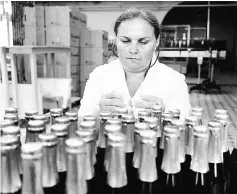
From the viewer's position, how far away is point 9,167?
20.0 inches

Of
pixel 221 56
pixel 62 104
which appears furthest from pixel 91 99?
pixel 221 56

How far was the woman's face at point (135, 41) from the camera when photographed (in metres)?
1.01

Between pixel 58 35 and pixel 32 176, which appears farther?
pixel 58 35

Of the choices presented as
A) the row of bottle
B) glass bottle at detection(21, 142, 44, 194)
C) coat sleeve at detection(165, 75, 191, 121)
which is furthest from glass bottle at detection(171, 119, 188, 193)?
coat sleeve at detection(165, 75, 191, 121)

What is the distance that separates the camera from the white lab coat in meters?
1.22

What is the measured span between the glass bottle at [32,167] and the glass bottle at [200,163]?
1.05 ft

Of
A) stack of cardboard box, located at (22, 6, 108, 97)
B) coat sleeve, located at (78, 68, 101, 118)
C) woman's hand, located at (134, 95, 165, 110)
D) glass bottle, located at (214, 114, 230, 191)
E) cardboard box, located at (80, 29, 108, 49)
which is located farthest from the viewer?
cardboard box, located at (80, 29, 108, 49)

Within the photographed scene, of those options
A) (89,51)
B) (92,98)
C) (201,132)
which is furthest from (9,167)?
(89,51)

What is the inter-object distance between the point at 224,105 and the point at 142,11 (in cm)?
384

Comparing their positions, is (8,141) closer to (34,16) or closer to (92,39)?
(34,16)

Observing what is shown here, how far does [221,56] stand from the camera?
20.0 feet

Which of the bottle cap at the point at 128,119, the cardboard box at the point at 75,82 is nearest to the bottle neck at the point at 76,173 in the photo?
the bottle cap at the point at 128,119

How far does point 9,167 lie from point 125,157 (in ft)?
0.76

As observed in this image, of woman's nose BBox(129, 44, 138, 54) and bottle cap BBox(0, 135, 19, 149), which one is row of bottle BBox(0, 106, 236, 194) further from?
woman's nose BBox(129, 44, 138, 54)
